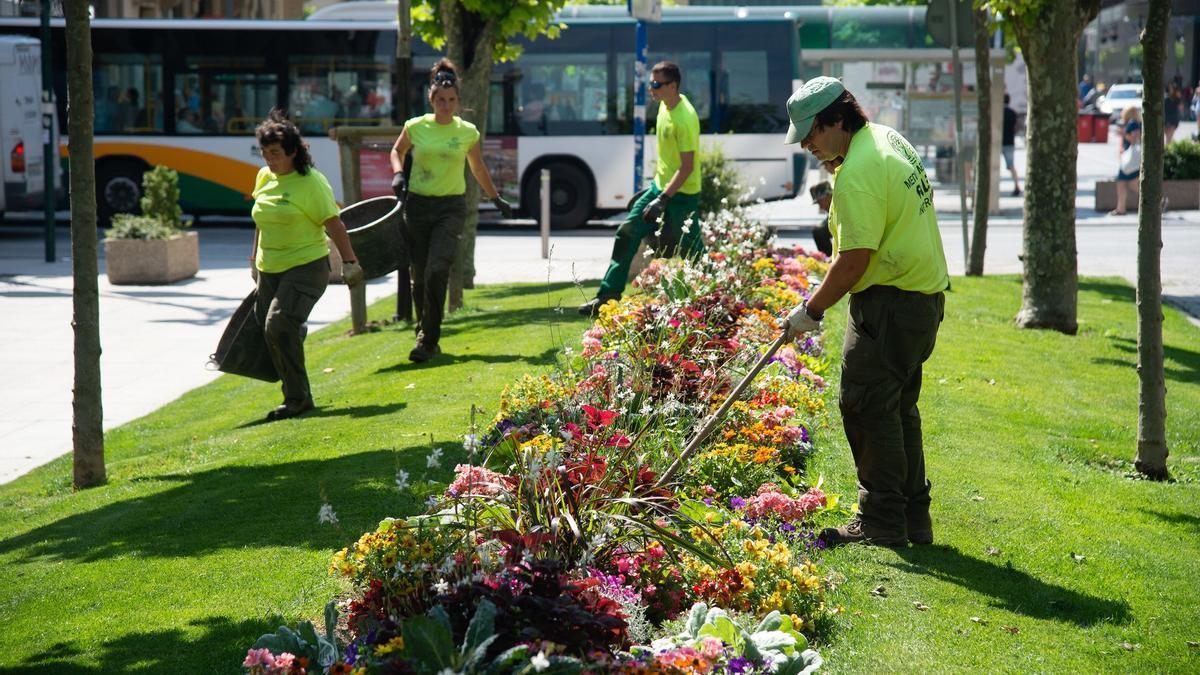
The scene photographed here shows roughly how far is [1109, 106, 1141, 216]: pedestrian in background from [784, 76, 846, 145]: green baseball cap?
18.1 m

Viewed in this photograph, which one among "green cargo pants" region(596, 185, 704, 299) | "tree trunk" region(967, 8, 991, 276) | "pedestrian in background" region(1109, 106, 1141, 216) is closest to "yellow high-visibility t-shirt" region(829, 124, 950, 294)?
"green cargo pants" region(596, 185, 704, 299)

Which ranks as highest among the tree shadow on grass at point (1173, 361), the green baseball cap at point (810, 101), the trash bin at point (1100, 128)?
the trash bin at point (1100, 128)

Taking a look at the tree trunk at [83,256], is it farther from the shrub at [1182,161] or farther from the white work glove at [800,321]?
the shrub at [1182,161]

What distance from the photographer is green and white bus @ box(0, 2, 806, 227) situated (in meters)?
24.1

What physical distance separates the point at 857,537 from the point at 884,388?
1.97 ft

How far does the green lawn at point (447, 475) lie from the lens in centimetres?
457

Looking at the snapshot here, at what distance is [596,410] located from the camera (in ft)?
18.0

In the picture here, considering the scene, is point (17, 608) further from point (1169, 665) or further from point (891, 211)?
point (1169, 665)

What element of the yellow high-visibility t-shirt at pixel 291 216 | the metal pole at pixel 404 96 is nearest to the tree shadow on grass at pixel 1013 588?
the yellow high-visibility t-shirt at pixel 291 216

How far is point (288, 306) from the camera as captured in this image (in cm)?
859

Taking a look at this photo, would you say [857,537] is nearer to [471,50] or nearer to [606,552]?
[606,552]

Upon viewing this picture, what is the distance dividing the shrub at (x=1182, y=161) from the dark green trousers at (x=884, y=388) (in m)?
19.4

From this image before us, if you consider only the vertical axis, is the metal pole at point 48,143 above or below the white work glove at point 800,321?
above

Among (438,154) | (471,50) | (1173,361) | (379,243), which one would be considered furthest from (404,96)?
(1173,361)
